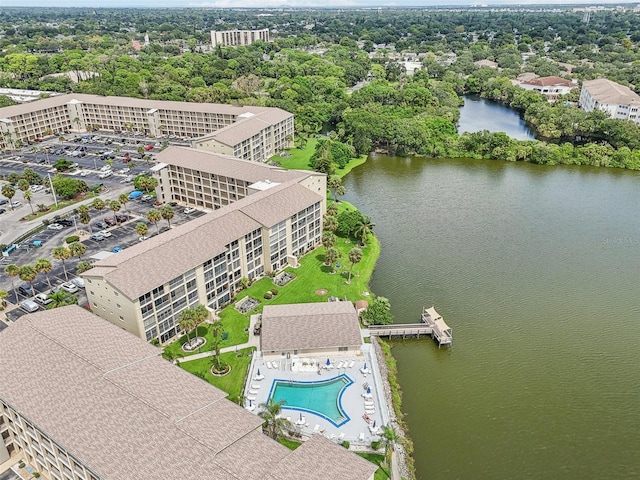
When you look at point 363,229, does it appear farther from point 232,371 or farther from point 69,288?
point 69,288

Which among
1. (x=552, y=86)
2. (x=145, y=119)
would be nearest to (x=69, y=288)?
(x=145, y=119)

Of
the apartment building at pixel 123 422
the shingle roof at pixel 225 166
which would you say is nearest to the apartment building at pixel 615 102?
the shingle roof at pixel 225 166

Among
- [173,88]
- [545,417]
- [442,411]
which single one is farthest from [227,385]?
[173,88]

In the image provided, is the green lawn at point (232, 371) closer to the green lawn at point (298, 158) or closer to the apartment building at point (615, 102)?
the green lawn at point (298, 158)

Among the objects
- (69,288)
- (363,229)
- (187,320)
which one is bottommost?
(69,288)

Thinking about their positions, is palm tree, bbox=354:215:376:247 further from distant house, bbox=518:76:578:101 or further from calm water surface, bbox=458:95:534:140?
distant house, bbox=518:76:578:101

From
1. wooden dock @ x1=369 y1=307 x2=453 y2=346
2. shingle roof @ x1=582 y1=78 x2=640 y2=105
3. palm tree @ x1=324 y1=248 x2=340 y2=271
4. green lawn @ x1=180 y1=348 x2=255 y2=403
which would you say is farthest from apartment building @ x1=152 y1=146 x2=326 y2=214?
shingle roof @ x1=582 y1=78 x2=640 y2=105
